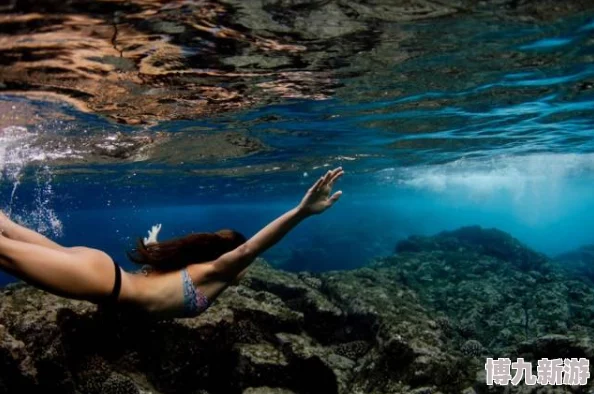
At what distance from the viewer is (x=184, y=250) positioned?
15.4ft

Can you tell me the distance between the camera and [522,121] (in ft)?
58.6

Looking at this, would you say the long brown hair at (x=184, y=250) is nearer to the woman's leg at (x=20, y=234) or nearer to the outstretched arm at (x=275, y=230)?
the outstretched arm at (x=275, y=230)

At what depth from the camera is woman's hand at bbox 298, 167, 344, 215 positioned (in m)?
4.64

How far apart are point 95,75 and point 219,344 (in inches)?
281

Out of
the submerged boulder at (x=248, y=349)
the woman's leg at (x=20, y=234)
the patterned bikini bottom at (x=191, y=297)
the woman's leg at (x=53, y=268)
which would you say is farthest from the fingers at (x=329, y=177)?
the submerged boulder at (x=248, y=349)

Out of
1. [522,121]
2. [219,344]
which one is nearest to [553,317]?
[522,121]

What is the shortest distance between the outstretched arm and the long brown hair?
0.87 feet
